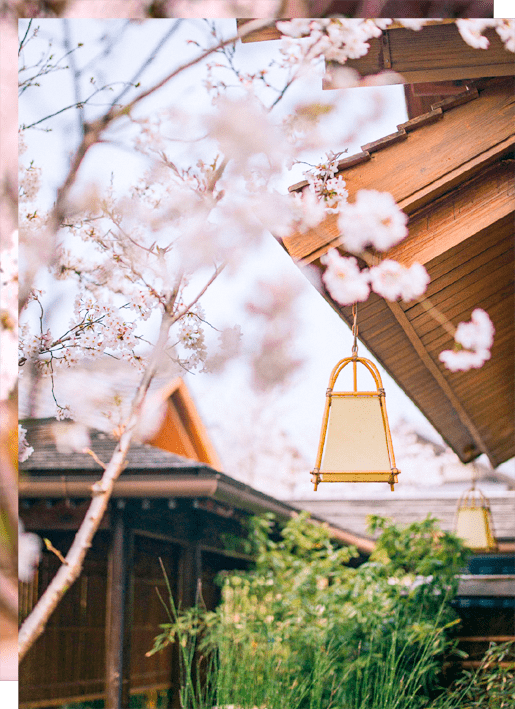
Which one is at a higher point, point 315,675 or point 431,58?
point 431,58

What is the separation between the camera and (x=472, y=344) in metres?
2.68

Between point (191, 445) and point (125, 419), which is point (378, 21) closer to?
point (125, 419)

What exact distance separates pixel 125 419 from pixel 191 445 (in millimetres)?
2675

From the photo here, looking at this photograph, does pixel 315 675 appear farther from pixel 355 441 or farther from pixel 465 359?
pixel 465 359

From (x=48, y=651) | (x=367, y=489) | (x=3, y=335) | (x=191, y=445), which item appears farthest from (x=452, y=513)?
(x=3, y=335)

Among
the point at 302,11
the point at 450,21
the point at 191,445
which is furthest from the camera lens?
the point at 191,445

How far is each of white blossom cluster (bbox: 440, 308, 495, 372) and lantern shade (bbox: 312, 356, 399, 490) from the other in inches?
24.4

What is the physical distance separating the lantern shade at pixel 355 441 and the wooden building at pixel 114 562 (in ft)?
3.49

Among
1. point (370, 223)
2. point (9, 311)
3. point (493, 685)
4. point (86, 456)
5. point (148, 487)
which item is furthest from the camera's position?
point (148, 487)

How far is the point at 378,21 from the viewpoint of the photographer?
7.27ft

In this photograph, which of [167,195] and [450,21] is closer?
[450,21]

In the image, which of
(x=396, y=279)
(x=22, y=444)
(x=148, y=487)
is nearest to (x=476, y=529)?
(x=148, y=487)

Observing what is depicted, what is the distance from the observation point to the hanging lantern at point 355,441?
203 centimetres

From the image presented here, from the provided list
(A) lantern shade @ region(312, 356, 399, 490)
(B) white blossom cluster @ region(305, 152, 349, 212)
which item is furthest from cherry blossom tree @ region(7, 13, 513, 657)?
(A) lantern shade @ region(312, 356, 399, 490)
